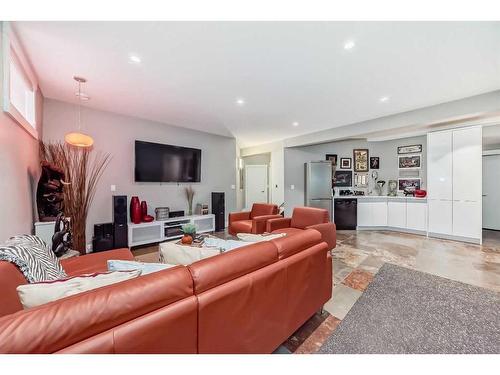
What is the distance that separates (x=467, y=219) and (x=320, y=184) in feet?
9.24

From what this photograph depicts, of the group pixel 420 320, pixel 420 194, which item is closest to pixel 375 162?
pixel 420 194

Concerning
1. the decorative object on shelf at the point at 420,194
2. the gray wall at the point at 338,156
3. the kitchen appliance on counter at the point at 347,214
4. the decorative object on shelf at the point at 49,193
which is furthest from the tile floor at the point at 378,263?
the gray wall at the point at 338,156

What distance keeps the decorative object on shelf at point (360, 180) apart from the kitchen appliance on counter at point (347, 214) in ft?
2.63

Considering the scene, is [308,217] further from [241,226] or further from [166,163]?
[166,163]

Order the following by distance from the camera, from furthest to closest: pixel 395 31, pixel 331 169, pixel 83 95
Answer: pixel 331 169 → pixel 83 95 → pixel 395 31

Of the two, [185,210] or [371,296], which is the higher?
[185,210]

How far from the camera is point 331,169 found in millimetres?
5621

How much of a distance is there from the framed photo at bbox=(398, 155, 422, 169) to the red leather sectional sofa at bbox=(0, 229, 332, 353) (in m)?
5.08

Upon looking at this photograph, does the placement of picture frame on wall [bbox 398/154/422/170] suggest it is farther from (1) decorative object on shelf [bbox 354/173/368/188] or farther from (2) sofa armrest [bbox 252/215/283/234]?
(2) sofa armrest [bbox 252/215/283/234]

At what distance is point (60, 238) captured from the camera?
7.59 feet

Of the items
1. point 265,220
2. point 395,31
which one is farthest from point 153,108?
point 395,31
